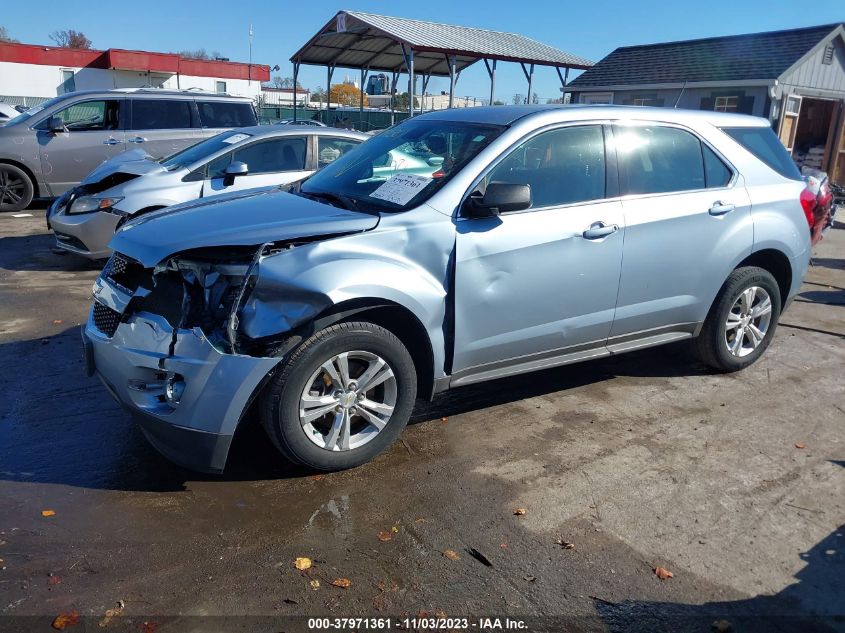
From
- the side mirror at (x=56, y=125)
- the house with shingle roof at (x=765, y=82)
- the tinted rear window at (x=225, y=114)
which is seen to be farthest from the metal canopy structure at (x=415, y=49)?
the side mirror at (x=56, y=125)

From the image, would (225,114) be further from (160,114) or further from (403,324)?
(403,324)

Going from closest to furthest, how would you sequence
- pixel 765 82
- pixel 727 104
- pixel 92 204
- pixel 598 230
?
pixel 598 230 → pixel 92 204 → pixel 765 82 → pixel 727 104

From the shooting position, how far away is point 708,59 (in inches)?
829

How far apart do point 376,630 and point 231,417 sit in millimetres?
1212

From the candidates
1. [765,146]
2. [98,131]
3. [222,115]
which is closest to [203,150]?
[222,115]

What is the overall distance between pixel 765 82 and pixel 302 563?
64.0 ft

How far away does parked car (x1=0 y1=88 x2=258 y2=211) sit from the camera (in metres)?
11.0

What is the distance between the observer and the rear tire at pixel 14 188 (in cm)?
1115

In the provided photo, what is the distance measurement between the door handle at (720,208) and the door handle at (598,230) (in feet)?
3.14

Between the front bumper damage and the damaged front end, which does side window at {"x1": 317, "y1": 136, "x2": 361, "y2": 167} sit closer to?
the damaged front end

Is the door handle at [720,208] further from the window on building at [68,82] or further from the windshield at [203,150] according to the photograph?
the window on building at [68,82]

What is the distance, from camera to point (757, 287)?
521 cm

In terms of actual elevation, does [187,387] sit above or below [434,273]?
below

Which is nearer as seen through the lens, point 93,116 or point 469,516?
point 469,516
